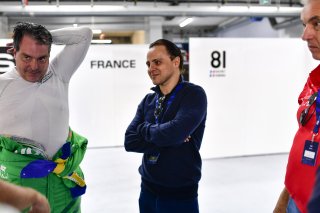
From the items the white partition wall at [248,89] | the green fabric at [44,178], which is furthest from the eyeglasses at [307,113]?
the white partition wall at [248,89]

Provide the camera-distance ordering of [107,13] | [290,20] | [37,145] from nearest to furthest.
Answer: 1. [37,145]
2. [107,13]
3. [290,20]

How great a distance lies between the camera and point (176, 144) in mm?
1826

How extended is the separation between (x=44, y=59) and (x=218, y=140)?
4.38 m

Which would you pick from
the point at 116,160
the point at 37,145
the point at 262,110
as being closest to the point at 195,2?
the point at 262,110

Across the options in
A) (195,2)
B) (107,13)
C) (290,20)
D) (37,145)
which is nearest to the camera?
(37,145)

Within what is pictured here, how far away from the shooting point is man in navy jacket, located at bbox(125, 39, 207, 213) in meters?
1.79

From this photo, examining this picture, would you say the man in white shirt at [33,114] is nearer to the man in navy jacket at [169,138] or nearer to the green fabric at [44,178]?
the green fabric at [44,178]

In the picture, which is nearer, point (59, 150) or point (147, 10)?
point (59, 150)

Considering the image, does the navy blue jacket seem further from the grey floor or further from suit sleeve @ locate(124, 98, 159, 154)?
the grey floor

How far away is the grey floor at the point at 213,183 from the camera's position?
369 cm

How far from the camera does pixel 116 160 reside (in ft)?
18.8

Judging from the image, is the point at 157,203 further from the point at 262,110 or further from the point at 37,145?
the point at 262,110

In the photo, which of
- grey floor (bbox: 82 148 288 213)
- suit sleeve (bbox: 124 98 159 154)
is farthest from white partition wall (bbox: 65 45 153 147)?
suit sleeve (bbox: 124 98 159 154)

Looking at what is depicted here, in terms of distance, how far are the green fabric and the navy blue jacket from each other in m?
0.38
